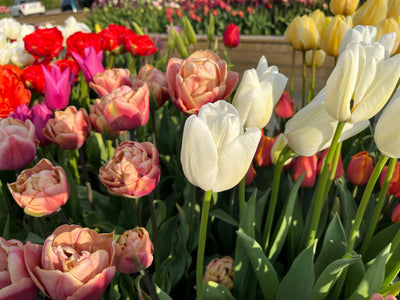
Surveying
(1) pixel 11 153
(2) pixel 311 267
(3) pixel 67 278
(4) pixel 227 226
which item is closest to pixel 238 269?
(2) pixel 311 267

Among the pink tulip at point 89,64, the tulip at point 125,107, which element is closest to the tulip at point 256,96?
the tulip at point 125,107

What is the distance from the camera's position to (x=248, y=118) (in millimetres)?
633

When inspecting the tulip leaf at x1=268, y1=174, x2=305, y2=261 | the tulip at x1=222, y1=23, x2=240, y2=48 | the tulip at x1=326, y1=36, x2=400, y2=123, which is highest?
the tulip at x1=326, y1=36, x2=400, y2=123

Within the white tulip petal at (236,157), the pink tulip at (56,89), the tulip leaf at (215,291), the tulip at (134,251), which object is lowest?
the tulip leaf at (215,291)

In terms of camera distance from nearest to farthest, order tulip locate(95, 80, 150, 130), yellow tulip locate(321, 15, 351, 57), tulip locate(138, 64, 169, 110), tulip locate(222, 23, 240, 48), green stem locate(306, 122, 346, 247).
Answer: green stem locate(306, 122, 346, 247) < tulip locate(95, 80, 150, 130) < tulip locate(138, 64, 169, 110) < yellow tulip locate(321, 15, 351, 57) < tulip locate(222, 23, 240, 48)

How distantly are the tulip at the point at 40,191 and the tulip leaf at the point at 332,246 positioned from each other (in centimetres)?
50

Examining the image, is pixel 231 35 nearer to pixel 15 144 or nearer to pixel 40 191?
pixel 15 144

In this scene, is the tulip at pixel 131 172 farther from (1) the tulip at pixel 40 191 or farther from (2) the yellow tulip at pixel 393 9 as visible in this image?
Answer: (2) the yellow tulip at pixel 393 9

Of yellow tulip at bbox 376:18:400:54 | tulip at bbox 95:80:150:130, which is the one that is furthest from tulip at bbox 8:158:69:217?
yellow tulip at bbox 376:18:400:54

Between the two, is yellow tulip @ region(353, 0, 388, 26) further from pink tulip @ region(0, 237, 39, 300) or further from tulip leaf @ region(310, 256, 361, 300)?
pink tulip @ region(0, 237, 39, 300)

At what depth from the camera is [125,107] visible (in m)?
0.80

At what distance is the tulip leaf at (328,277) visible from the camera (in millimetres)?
577

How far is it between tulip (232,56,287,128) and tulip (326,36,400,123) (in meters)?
0.12

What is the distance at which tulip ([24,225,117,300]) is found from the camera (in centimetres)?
46
